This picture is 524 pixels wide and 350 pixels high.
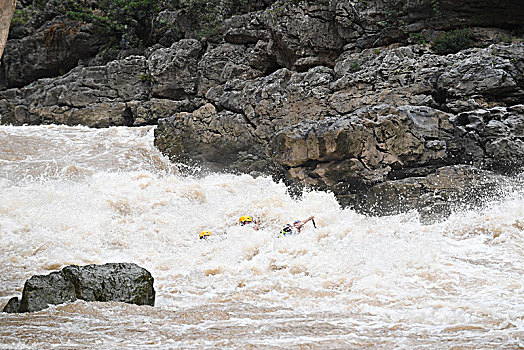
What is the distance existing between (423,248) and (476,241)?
1.52 m

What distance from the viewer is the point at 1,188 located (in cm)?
1090

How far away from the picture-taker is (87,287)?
4508 mm

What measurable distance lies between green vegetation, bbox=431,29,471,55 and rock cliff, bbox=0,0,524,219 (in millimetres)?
50

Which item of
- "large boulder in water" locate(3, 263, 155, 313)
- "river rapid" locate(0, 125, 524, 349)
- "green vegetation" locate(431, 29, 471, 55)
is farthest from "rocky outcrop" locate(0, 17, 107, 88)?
"large boulder in water" locate(3, 263, 155, 313)

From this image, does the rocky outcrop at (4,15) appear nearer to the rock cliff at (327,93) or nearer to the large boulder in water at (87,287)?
the large boulder in water at (87,287)

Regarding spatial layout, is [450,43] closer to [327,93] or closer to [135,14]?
[327,93]

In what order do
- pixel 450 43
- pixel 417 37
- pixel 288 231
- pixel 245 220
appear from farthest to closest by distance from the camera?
pixel 417 37
pixel 450 43
pixel 245 220
pixel 288 231

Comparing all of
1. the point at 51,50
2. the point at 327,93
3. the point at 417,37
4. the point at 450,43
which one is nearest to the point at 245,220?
the point at 327,93

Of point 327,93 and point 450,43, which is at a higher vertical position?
point 450,43

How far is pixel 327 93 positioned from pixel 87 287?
29.6 ft

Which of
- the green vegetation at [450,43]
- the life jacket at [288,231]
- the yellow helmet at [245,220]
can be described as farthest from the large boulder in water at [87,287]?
the green vegetation at [450,43]

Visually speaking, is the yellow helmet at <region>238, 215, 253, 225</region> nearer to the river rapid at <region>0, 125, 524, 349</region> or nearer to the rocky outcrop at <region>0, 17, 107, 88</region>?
the river rapid at <region>0, 125, 524, 349</region>

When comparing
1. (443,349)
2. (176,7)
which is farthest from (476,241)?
(176,7)

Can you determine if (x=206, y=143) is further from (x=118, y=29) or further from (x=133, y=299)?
(x=118, y=29)
